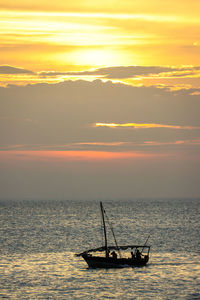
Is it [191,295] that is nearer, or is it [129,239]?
[191,295]

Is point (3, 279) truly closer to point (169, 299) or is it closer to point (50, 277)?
point (50, 277)

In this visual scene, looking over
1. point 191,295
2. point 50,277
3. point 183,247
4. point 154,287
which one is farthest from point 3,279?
point 183,247

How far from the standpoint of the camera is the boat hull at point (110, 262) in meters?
87.3

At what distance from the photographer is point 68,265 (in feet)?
292

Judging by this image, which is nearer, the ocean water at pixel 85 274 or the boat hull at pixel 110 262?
the ocean water at pixel 85 274

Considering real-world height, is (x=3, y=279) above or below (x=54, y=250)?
below

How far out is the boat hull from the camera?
286ft

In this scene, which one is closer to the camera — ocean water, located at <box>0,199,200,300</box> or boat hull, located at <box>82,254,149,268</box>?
ocean water, located at <box>0,199,200,300</box>

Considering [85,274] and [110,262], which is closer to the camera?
[85,274]

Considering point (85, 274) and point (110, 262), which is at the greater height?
point (110, 262)

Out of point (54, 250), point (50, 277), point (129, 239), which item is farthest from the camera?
point (129, 239)

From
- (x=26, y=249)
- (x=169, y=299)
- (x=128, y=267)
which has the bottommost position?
(x=169, y=299)

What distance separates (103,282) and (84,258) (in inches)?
433

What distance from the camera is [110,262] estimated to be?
8725 centimetres
